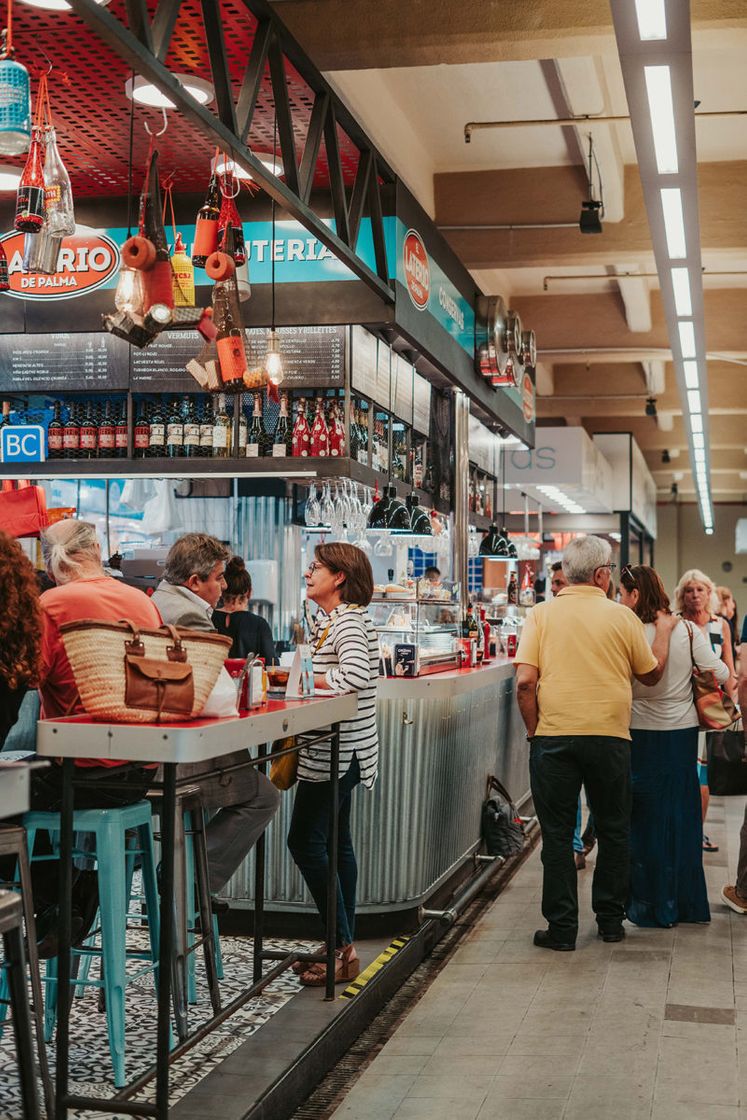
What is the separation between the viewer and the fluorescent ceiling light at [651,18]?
12.2 ft

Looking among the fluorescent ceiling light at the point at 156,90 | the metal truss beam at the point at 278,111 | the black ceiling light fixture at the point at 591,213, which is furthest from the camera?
the black ceiling light fixture at the point at 591,213

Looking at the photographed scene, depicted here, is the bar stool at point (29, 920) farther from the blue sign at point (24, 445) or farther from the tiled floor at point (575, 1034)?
the blue sign at point (24, 445)

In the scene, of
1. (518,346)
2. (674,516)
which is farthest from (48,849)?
(674,516)

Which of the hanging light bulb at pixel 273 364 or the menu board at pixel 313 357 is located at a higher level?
the menu board at pixel 313 357

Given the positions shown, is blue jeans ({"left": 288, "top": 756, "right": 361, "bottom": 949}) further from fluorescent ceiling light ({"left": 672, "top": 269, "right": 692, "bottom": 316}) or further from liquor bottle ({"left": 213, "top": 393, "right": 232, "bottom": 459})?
fluorescent ceiling light ({"left": 672, "top": 269, "right": 692, "bottom": 316})

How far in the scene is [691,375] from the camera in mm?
9852

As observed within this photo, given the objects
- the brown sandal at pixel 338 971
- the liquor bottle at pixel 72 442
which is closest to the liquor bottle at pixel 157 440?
the liquor bottle at pixel 72 442

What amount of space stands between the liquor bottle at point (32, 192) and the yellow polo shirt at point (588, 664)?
2731 millimetres

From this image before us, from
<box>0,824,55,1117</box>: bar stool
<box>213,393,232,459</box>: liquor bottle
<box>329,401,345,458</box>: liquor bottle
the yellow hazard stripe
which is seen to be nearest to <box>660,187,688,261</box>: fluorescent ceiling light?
<box>329,401,345,458</box>: liquor bottle

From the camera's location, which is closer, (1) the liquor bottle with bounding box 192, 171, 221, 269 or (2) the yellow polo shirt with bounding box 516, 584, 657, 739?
(1) the liquor bottle with bounding box 192, 171, 221, 269

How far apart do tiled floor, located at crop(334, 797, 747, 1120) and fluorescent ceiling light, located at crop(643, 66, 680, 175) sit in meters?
3.28

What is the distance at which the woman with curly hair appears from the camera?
2.98 metres

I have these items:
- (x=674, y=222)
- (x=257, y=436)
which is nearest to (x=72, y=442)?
(x=257, y=436)

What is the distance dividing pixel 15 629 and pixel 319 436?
3.97 m
